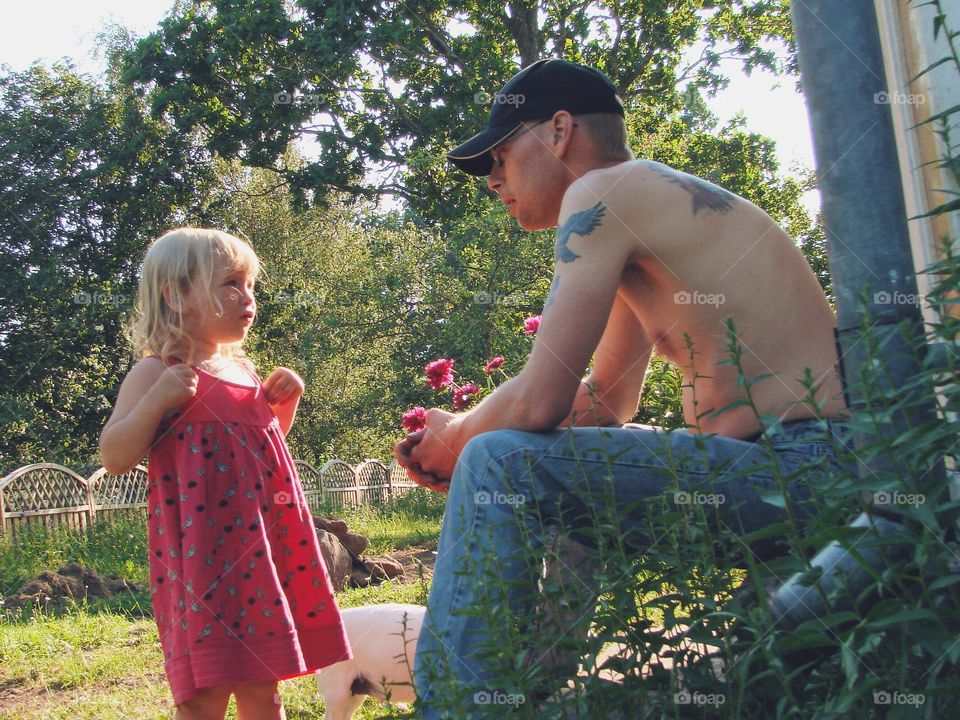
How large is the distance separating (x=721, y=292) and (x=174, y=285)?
1.79 meters

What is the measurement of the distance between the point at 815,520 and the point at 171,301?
2318mm

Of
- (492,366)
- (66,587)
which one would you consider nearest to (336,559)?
(66,587)

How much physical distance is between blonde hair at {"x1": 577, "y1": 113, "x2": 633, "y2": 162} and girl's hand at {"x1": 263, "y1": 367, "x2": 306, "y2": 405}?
134cm

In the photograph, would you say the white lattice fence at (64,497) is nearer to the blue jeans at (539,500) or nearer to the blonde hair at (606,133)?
the blonde hair at (606,133)

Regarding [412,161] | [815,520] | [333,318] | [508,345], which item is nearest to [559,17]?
[412,161]

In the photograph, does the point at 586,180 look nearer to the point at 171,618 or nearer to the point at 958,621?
the point at 958,621

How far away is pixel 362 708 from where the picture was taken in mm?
3852

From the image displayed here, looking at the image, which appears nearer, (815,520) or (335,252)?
(815,520)

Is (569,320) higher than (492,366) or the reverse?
the reverse

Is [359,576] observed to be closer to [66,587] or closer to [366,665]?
[66,587]

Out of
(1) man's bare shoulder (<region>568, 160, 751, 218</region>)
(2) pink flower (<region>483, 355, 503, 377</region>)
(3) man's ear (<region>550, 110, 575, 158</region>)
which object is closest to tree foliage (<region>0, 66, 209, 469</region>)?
(2) pink flower (<region>483, 355, 503, 377</region>)

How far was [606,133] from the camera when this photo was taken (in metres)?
2.78

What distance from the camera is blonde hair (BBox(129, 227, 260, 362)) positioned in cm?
308

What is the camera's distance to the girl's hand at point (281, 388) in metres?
3.29
